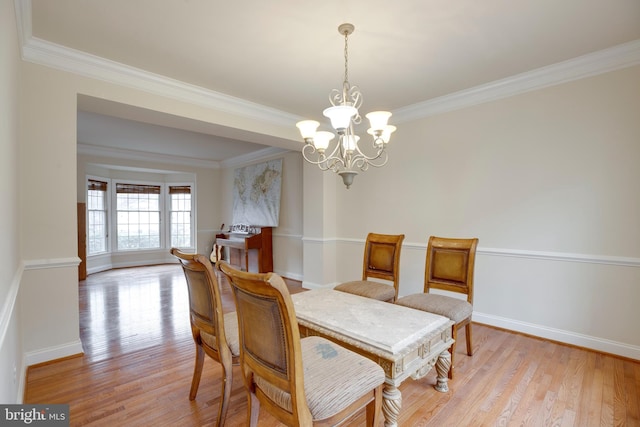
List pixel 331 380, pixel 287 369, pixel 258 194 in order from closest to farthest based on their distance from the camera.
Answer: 1. pixel 287 369
2. pixel 331 380
3. pixel 258 194

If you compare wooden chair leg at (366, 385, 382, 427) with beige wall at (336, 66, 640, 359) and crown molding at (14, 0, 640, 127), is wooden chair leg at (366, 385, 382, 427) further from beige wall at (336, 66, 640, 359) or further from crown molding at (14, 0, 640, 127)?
crown molding at (14, 0, 640, 127)

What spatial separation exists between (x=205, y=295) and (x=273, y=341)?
0.69m

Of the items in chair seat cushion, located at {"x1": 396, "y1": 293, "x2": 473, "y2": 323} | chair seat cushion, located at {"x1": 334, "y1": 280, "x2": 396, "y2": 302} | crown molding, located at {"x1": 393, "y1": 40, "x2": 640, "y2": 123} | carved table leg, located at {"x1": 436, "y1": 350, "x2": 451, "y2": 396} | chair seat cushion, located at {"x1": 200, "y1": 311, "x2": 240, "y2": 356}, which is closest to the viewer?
chair seat cushion, located at {"x1": 200, "y1": 311, "x2": 240, "y2": 356}

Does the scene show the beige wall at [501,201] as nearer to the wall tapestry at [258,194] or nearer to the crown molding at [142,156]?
the wall tapestry at [258,194]

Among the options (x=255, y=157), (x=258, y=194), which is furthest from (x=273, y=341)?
(x=255, y=157)

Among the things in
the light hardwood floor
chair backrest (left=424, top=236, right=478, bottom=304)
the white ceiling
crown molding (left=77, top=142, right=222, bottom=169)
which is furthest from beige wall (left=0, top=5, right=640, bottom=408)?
crown molding (left=77, top=142, right=222, bottom=169)

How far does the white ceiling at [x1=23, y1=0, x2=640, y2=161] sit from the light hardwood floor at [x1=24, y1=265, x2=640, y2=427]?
234 centimetres

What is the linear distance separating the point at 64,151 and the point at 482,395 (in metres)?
3.71

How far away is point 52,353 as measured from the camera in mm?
2473

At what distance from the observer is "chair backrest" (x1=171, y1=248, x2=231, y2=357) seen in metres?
1.57

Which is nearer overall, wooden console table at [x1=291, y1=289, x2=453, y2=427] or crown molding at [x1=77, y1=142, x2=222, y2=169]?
wooden console table at [x1=291, y1=289, x2=453, y2=427]

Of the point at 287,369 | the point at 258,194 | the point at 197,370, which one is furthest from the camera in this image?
the point at 258,194

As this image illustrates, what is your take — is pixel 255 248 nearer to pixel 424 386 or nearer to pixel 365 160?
pixel 365 160

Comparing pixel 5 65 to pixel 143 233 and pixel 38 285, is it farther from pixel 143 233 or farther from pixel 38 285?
pixel 143 233
